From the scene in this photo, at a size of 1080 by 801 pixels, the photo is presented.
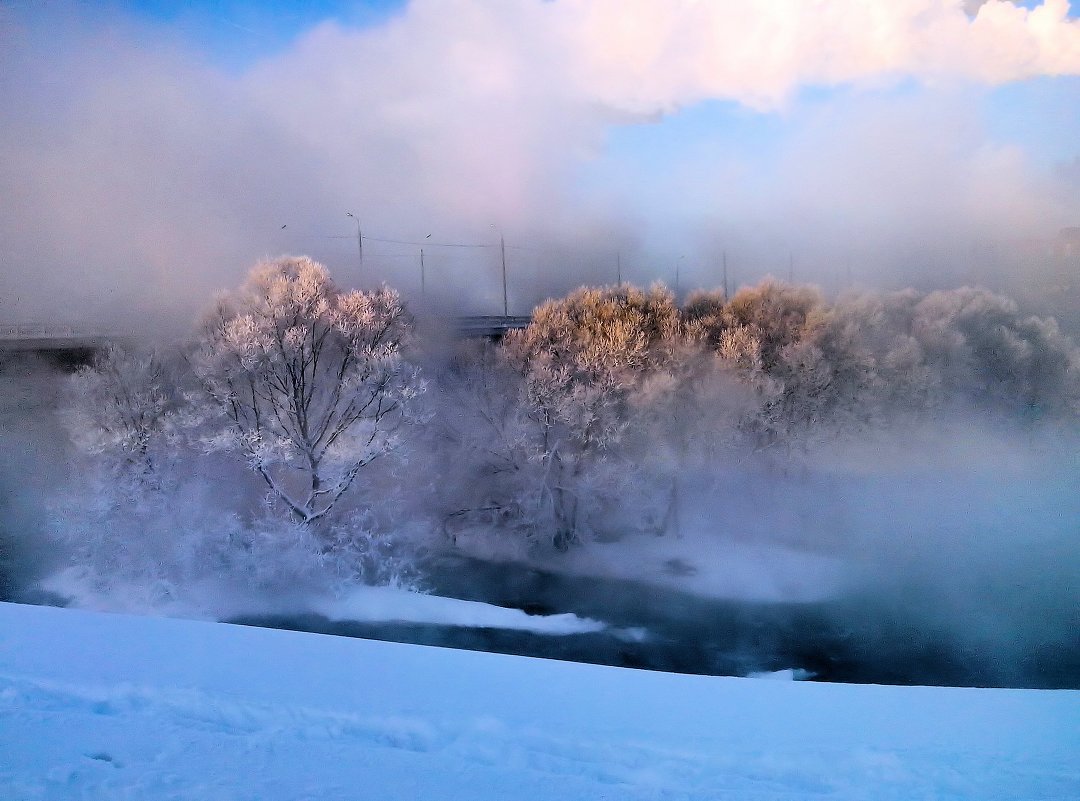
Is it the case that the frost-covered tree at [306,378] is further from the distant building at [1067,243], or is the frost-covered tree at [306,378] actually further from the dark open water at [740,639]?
the distant building at [1067,243]

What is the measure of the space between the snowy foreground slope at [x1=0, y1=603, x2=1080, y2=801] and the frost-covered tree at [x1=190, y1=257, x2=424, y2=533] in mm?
7295

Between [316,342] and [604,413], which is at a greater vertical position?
[316,342]

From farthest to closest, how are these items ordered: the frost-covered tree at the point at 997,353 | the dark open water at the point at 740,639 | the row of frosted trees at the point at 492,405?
the frost-covered tree at the point at 997,353 → the row of frosted trees at the point at 492,405 → the dark open water at the point at 740,639

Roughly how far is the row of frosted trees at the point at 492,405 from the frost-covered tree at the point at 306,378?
0.05 meters

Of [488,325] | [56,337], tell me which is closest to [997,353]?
[488,325]

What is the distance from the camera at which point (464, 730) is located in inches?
186

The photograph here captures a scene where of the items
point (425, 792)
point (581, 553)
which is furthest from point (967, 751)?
point (581, 553)

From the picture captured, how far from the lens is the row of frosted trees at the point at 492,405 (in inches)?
514

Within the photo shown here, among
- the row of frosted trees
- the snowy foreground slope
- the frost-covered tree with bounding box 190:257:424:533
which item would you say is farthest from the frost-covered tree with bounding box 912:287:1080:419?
the snowy foreground slope

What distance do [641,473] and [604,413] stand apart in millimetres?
1711

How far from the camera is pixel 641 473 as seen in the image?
1631 centimetres

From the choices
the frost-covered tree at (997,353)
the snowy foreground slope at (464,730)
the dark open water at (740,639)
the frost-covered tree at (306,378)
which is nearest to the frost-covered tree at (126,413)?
the frost-covered tree at (306,378)

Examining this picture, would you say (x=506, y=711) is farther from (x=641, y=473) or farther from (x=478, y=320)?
(x=478, y=320)

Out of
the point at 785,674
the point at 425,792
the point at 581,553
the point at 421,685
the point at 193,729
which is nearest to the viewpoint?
the point at 425,792
